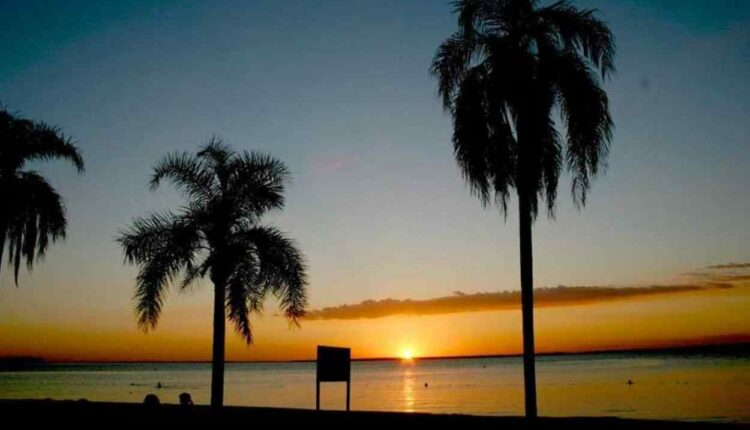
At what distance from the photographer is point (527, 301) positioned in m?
16.3

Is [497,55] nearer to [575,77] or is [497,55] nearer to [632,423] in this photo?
[575,77]

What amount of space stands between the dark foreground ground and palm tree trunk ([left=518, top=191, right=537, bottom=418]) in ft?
6.17

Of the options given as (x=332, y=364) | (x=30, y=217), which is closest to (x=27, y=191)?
(x=30, y=217)

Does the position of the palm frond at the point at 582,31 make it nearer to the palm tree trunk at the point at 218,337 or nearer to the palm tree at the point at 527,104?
the palm tree at the point at 527,104

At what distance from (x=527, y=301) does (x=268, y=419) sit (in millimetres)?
6611

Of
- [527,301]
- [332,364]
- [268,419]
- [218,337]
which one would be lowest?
[268,419]

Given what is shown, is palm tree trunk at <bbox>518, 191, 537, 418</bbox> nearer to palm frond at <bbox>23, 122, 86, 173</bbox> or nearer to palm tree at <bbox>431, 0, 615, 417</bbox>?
palm tree at <bbox>431, 0, 615, 417</bbox>

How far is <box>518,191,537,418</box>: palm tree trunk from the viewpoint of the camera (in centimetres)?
1609

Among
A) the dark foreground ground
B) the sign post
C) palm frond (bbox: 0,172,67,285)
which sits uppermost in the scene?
palm frond (bbox: 0,172,67,285)

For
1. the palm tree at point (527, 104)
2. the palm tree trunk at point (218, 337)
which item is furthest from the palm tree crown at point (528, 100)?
the palm tree trunk at point (218, 337)

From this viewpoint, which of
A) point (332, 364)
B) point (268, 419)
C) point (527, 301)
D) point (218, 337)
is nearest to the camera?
point (268, 419)

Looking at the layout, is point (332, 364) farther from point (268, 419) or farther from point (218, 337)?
point (218, 337)

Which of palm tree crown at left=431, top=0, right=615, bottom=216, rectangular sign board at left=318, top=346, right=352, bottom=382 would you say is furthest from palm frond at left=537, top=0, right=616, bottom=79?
rectangular sign board at left=318, top=346, right=352, bottom=382

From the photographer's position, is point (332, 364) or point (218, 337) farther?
point (218, 337)
